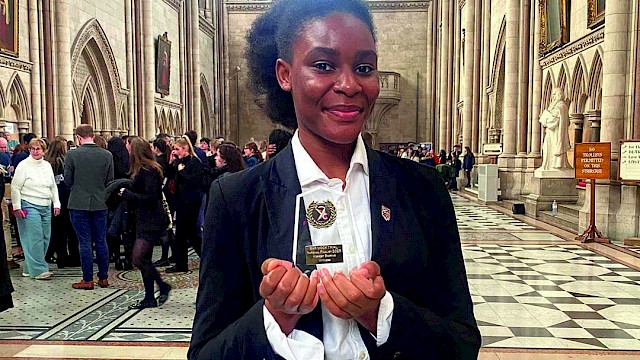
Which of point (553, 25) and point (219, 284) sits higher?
point (553, 25)

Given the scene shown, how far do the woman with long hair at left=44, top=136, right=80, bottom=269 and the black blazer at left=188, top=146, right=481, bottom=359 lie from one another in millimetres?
6844

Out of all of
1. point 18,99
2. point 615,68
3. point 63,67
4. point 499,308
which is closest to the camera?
point 499,308

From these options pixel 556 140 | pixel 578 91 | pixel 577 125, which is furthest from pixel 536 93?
Answer: pixel 556 140

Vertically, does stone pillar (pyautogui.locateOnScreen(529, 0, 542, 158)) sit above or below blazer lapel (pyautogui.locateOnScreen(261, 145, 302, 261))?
above

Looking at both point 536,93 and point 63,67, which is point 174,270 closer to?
point 63,67

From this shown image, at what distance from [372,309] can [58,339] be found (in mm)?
4420

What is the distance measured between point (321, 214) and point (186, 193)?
6.12 m

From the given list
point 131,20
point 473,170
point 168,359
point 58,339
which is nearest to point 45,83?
point 131,20

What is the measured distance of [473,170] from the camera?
19.8 m

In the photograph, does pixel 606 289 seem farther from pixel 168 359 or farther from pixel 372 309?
pixel 372 309

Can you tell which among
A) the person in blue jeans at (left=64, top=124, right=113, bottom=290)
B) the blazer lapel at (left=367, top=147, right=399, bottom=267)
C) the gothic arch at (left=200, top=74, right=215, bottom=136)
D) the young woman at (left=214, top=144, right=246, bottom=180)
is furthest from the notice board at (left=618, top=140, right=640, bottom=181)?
the gothic arch at (left=200, top=74, right=215, bottom=136)

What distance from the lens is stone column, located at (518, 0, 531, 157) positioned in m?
15.2

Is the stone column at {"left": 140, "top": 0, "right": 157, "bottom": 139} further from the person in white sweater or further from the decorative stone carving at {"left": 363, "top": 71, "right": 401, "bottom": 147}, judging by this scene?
the person in white sweater

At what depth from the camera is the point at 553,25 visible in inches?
525
